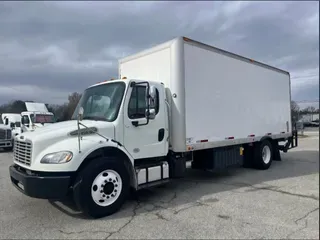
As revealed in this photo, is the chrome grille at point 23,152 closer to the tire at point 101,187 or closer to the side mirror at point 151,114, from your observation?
the tire at point 101,187

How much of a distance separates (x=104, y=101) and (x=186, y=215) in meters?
2.79

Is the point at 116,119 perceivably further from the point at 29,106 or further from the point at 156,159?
the point at 29,106

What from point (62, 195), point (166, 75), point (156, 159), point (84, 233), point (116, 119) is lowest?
point (84, 233)

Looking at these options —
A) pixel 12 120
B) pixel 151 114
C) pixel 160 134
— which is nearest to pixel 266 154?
pixel 160 134

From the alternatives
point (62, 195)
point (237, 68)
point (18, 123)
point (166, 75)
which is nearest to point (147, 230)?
point (62, 195)

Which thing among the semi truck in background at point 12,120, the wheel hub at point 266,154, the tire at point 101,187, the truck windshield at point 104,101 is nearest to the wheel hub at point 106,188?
the tire at point 101,187

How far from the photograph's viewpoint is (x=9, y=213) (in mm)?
5066

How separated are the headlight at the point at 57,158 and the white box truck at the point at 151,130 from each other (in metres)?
0.02

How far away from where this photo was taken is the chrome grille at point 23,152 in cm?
473

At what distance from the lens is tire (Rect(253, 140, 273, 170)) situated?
349 inches

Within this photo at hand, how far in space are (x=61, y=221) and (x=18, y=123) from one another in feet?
56.7

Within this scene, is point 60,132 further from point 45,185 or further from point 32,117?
point 32,117

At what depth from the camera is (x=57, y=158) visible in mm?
4523

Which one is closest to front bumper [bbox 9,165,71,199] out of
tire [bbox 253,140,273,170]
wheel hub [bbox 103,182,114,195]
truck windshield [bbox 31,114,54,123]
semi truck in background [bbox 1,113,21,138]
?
wheel hub [bbox 103,182,114,195]
